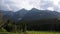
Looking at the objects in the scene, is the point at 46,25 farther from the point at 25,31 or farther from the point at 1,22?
the point at 1,22

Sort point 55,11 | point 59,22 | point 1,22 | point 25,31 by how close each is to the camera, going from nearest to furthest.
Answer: point 25,31 → point 59,22 → point 55,11 → point 1,22

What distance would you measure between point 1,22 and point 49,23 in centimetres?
999

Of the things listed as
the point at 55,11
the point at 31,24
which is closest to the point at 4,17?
the point at 55,11

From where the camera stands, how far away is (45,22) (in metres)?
12.5

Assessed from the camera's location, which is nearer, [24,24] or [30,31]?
[24,24]

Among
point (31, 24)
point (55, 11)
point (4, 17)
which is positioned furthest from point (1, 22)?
point (31, 24)

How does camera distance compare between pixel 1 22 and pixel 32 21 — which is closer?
pixel 32 21

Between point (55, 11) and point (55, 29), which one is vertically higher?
point (55, 11)

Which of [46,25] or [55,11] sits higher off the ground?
[55,11]

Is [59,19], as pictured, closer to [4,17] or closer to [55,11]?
[55,11]

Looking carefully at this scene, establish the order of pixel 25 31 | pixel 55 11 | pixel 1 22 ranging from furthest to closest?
pixel 1 22
pixel 55 11
pixel 25 31

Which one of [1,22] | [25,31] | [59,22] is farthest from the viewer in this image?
[1,22]

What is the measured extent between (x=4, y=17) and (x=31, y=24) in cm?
953

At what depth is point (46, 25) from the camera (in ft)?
42.0
